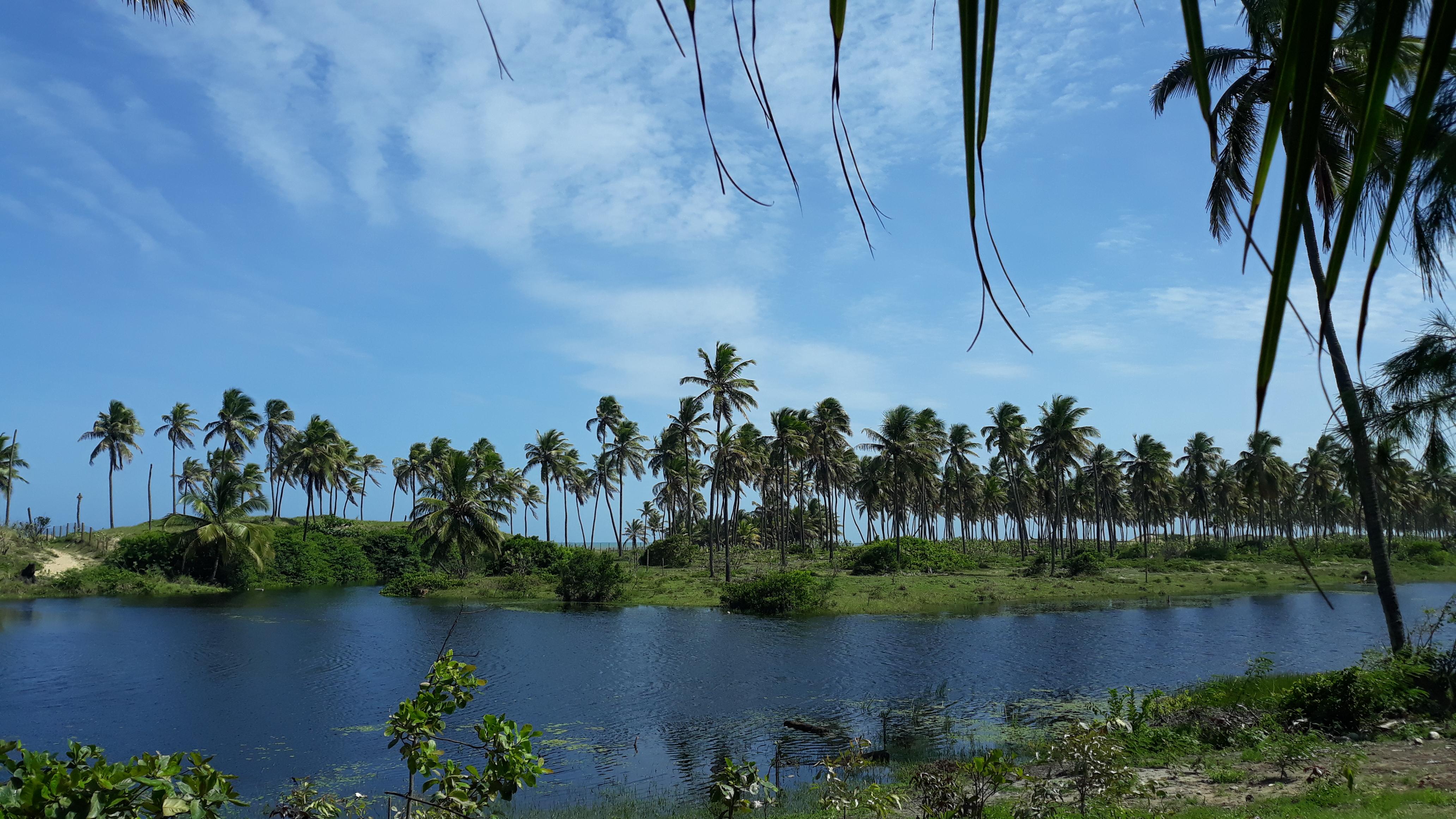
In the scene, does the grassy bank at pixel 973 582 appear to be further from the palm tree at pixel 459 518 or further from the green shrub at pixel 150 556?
the green shrub at pixel 150 556

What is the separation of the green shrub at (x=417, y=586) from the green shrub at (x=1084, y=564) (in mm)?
40484

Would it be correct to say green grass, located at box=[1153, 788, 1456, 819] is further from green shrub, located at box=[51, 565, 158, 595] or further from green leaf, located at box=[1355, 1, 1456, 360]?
green shrub, located at box=[51, 565, 158, 595]

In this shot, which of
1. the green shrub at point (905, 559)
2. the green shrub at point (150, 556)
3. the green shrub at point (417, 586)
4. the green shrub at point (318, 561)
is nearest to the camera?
Answer: the green shrub at point (417, 586)

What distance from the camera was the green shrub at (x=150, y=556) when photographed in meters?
50.8

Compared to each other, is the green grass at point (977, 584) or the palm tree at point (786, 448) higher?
the palm tree at point (786, 448)

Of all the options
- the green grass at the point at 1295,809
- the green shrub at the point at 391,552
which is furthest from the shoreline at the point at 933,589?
the green grass at the point at 1295,809

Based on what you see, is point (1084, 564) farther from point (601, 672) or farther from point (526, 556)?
point (601, 672)

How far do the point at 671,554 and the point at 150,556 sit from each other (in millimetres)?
35172

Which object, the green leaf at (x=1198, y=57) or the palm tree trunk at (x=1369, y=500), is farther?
the palm tree trunk at (x=1369, y=500)

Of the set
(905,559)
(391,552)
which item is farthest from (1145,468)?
(391,552)

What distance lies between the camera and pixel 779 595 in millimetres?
38500

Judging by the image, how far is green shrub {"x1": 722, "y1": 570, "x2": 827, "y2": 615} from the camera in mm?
38281

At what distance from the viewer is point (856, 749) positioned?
449 inches

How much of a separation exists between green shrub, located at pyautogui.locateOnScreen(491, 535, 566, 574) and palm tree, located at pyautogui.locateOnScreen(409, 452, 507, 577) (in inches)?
181
